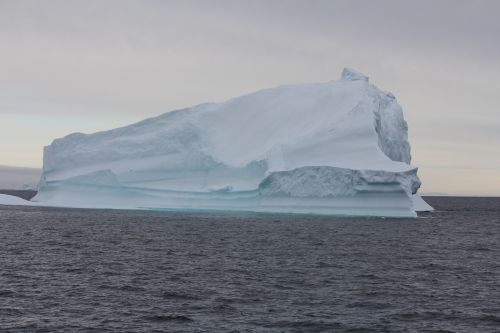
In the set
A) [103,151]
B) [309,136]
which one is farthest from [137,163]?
[309,136]

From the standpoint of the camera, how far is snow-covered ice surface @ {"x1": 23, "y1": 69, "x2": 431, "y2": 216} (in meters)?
40.3

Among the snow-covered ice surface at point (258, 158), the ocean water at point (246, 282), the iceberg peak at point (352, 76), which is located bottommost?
the ocean water at point (246, 282)

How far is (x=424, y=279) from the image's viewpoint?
60.4 feet

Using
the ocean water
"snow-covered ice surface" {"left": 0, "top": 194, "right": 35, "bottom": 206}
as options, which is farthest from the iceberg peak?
"snow-covered ice surface" {"left": 0, "top": 194, "right": 35, "bottom": 206}

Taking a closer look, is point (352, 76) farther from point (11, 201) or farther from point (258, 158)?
point (11, 201)

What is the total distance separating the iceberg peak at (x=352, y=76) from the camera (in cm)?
5167

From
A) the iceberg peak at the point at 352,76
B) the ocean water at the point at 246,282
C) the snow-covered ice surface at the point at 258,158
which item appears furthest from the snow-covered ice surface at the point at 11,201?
the iceberg peak at the point at 352,76

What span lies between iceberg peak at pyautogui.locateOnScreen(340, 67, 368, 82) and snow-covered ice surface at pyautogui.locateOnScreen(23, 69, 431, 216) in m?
0.11

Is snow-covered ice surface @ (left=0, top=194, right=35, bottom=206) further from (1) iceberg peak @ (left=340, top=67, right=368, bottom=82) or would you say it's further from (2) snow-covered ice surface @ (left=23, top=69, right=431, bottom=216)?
(1) iceberg peak @ (left=340, top=67, right=368, bottom=82)

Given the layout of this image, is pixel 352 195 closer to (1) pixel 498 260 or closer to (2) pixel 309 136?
(2) pixel 309 136

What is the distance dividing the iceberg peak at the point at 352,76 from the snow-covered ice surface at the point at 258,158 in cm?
11

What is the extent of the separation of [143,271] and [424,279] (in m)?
8.07

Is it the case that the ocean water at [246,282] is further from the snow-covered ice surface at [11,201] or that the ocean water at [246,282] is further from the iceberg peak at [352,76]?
the snow-covered ice surface at [11,201]

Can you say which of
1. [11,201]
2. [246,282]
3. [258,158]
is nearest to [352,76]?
[258,158]
